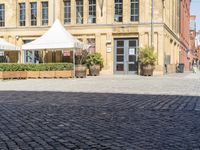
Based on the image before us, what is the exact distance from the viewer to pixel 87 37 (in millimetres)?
35406

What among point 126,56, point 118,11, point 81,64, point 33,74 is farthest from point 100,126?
point 118,11

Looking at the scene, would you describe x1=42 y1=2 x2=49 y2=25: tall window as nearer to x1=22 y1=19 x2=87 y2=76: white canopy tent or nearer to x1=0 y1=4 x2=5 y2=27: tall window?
x1=0 y1=4 x2=5 y2=27: tall window

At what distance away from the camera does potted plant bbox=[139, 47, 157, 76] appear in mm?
31308

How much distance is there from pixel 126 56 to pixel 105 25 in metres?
3.07

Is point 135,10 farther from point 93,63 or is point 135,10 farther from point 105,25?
point 93,63

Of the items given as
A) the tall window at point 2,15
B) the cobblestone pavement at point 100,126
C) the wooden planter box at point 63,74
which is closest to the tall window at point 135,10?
the wooden planter box at point 63,74

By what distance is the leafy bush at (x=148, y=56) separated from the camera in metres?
31.2

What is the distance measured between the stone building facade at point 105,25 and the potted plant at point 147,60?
174 cm

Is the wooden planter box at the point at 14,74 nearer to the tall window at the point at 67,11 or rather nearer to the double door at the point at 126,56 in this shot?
the double door at the point at 126,56

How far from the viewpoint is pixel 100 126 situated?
7.64 metres

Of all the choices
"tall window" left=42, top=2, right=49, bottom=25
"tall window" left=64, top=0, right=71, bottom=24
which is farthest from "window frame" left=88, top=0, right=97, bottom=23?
"tall window" left=42, top=2, right=49, bottom=25

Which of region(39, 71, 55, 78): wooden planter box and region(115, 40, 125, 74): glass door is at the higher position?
region(115, 40, 125, 74): glass door

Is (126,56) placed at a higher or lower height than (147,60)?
higher

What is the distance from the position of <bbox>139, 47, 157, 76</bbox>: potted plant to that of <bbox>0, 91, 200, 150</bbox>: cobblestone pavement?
19.7 metres
